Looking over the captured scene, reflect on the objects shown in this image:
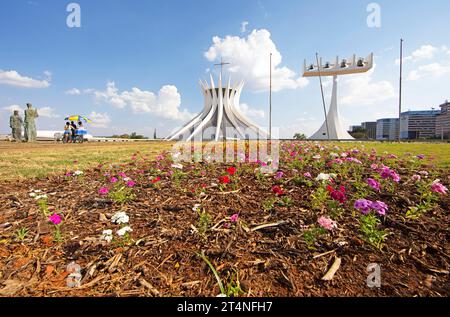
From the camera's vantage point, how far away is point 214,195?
9.34 feet

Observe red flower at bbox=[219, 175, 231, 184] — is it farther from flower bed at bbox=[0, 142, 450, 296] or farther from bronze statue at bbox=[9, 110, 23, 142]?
bronze statue at bbox=[9, 110, 23, 142]

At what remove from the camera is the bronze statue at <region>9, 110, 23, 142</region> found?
634 inches

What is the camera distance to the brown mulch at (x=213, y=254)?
4.62 ft

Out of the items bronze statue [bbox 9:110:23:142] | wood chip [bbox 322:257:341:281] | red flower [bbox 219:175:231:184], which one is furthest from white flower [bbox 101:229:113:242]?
bronze statue [bbox 9:110:23:142]

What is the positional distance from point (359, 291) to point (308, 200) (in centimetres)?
129

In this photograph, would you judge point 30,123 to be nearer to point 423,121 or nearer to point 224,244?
point 224,244

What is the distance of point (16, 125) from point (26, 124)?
1.11 m

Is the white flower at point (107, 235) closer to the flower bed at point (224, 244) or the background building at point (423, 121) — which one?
the flower bed at point (224, 244)

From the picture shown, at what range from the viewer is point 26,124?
15.8 metres

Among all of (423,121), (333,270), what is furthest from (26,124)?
(423,121)
